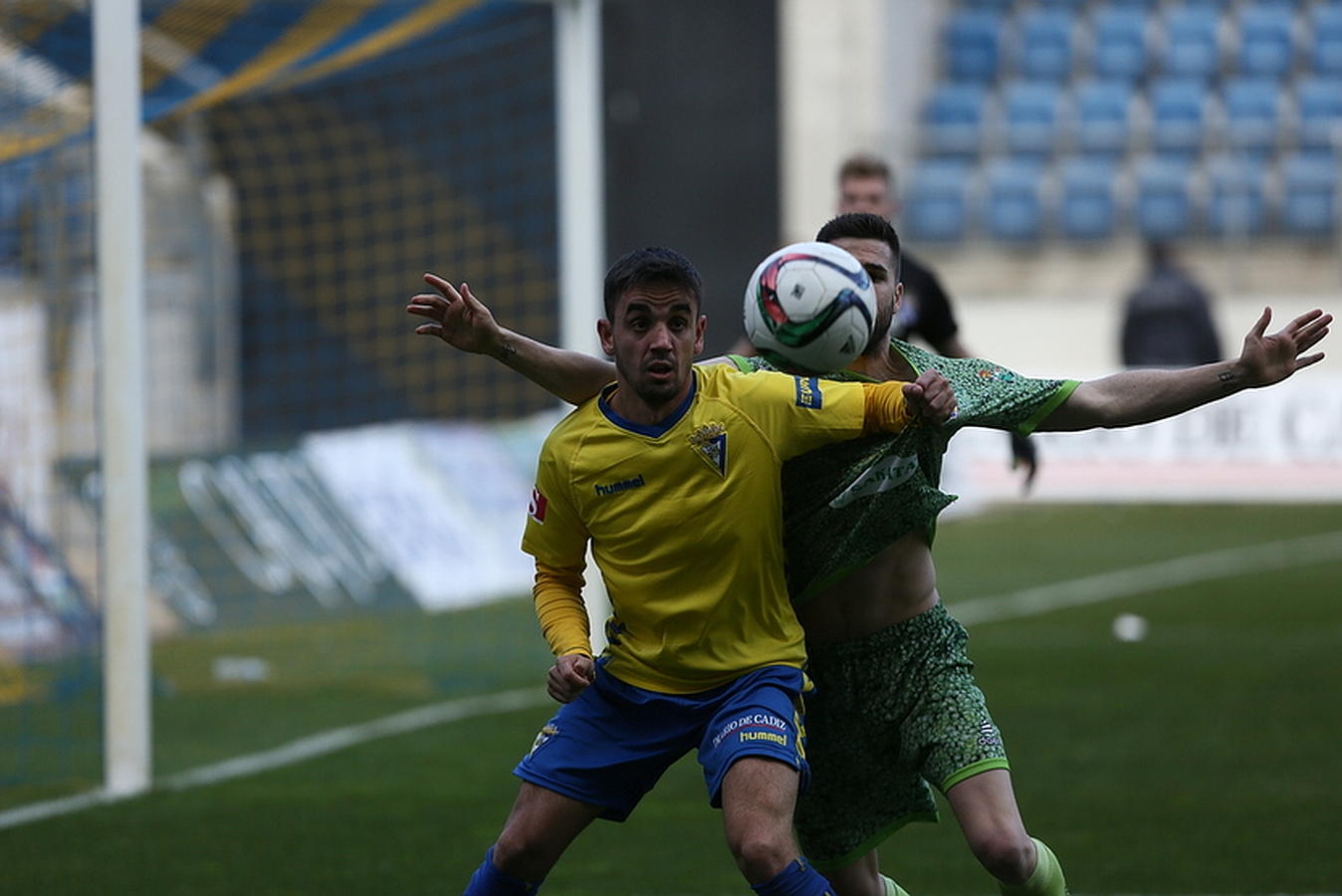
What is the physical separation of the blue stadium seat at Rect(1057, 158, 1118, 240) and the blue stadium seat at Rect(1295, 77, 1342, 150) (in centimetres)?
204

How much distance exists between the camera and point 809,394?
16.3 ft

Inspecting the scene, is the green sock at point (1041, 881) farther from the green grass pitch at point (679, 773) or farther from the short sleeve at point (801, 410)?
the green grass pitch at point (679, 773)

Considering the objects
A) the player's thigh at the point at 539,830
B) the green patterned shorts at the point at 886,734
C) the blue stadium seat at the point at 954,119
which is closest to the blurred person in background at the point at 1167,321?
the blue stadium seat at the point at 954,119

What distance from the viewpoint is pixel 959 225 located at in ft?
79.2

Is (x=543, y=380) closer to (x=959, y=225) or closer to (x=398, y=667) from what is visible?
(x=398, y=667)

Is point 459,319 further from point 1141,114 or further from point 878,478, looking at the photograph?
point 1141,114

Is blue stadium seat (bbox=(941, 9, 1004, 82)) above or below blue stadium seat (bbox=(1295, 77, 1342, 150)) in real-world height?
above

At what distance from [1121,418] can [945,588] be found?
10.4m

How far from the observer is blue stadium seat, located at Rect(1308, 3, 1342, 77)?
25438 millimetres

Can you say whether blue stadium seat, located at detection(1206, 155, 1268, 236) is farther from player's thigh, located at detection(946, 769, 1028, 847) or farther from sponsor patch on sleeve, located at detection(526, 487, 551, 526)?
sponsor patch on sleeve, located at detection(526, 487, 551, 526)

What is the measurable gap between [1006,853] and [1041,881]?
6.1 inches

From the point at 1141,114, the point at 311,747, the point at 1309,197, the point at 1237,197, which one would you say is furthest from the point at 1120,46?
the point at 311,747

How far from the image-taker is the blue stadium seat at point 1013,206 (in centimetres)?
2412

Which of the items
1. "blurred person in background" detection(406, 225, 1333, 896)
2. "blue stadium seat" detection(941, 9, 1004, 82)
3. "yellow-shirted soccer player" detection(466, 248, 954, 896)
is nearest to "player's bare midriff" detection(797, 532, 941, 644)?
"blurred person in background" detection(406, 225, 1333, 896)
